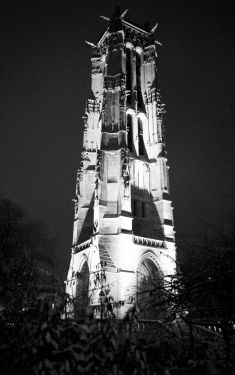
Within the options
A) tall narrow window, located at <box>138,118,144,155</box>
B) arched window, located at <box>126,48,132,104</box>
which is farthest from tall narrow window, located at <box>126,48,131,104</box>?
tall narrow window, located at <box>138,118,144,155</box>

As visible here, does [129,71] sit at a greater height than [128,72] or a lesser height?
greater

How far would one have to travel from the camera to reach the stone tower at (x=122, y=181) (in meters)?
23.1

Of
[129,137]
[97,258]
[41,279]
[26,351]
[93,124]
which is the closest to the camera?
[26,351]

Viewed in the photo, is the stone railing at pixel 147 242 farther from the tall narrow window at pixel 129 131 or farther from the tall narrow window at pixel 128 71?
the tall narrow window at pixel 128 71

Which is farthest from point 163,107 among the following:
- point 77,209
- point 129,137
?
point 77,209

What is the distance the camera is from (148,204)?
92.3 feet

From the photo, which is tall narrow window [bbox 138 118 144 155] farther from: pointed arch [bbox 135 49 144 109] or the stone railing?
the stone railing

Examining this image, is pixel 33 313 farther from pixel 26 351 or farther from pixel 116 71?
pixel 116 71

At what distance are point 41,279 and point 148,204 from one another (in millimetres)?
11453

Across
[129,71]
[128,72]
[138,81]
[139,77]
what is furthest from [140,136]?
[129,71]

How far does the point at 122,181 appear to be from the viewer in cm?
2567

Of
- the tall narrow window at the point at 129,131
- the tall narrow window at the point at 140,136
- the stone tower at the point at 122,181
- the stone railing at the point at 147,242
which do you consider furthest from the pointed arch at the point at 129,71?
the stone railing at the point at 147,242

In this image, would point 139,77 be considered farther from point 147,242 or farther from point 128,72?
point 147,242

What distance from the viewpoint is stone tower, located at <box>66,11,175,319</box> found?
23078mm
